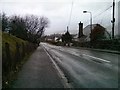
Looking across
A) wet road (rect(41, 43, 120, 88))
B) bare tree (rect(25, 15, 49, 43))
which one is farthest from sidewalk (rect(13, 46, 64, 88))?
bare tree (rect(25, 15, 49, 43))

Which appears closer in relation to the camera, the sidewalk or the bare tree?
the sidewalk

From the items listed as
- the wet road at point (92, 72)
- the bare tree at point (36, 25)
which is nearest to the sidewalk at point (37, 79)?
the wet road at point (92, 72)

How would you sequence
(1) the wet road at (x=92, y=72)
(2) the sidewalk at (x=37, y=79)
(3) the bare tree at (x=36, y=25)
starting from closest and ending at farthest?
(2) the sidewalk at (x=37, y=79) → (1) the wet road at (x=92, y=72) → (3) the bare tree at (x=36, y=25)

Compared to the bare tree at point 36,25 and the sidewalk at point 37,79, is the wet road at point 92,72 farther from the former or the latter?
the bare tree at point 36,25

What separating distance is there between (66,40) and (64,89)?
104027mm

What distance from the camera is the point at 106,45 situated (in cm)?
4628

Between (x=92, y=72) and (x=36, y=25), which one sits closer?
(x=92, y=72)

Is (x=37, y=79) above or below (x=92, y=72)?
above

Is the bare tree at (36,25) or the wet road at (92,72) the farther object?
the bare tree at (36,25)

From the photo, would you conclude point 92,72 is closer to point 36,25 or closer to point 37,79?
point 37,79

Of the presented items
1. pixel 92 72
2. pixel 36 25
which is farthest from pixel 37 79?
pixel 36 25

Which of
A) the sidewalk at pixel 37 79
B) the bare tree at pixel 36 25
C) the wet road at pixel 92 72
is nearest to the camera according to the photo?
the sidewalk at pixel 37 79

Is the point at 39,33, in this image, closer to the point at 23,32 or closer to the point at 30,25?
the point at 30,25

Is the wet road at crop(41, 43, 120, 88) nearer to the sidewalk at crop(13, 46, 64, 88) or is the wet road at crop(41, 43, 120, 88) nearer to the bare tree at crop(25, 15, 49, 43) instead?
the sidewalk at crop(13, 46, 64, 88)
